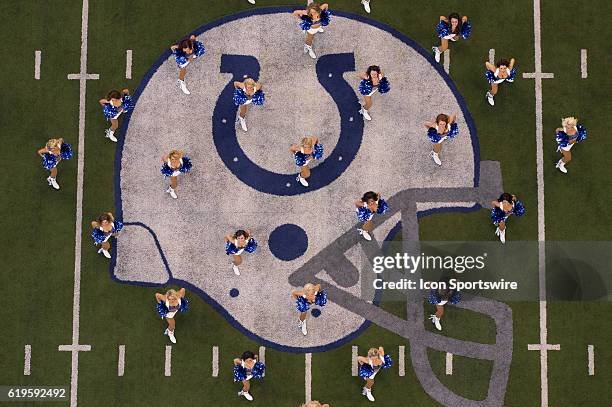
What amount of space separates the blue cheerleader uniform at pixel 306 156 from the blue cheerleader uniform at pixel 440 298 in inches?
162

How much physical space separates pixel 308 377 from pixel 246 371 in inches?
64.5

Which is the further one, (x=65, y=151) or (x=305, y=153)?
(x=65, y=151)

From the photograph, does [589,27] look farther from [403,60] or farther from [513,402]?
[513,402]

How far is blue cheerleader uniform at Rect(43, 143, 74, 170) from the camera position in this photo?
18.9 metres

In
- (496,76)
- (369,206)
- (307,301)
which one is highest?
(496,76)

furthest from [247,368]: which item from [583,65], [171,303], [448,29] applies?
[583,65]

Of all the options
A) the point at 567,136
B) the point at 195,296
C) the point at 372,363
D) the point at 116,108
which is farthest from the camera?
the point at 195,296

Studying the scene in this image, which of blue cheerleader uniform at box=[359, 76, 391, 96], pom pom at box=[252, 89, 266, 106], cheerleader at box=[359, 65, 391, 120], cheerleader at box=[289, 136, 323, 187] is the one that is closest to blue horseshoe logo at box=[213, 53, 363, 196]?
cheerleader at box=[289, 136, 323, 187]

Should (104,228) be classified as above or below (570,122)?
below

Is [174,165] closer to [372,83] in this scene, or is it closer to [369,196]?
[369,196]

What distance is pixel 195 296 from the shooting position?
19312mm

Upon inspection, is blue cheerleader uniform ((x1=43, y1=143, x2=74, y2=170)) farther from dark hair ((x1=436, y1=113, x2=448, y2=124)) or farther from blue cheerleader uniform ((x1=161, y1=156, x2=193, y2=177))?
dark hair ((x1=436, y1=113, x2=448, y2=124))

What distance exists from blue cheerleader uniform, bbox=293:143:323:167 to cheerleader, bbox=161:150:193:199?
2.53 meters

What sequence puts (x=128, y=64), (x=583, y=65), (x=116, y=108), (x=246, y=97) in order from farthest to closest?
(x=128, y=64)
(x=583, y=65)
(x=246, y=97)
(x=116, y=108)
